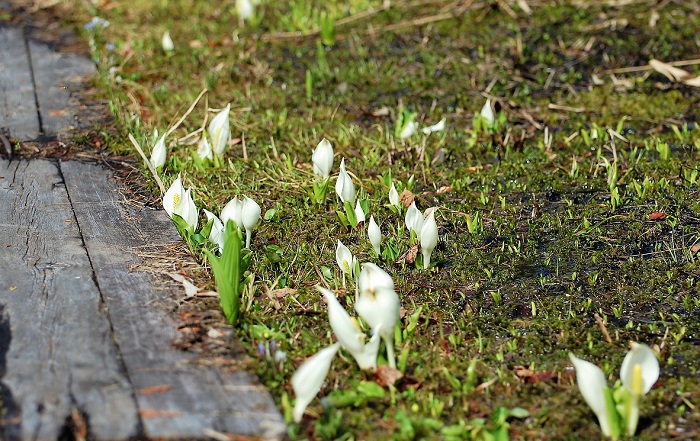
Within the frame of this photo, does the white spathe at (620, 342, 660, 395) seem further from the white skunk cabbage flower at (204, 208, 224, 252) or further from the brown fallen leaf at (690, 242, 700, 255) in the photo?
the white skunk cabbage flower at (204, 208, 224, 252)

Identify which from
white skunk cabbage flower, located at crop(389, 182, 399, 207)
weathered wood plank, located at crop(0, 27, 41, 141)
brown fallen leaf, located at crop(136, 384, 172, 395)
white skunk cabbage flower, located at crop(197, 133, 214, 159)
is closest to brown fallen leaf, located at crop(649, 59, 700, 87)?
white skunk cabbage flower, located at crop(389, 182, 399, 207)

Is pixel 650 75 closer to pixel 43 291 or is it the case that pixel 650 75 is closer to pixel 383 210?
pixel 383 210

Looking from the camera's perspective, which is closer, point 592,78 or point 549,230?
point 549,230

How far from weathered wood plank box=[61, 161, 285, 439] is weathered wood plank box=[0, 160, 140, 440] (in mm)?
38

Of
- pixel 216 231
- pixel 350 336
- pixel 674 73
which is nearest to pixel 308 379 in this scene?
pixel 350 336

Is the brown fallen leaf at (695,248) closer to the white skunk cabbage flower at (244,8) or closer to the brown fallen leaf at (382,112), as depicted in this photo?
the brown fallen leaf at (382,112)

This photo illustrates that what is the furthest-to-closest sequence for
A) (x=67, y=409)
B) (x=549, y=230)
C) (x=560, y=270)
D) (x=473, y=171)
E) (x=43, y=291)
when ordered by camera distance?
(x=473, y=171) → (x=549, y=230) → (x=560, y=270) → (x=43, y=291) → (x=67, y=409)

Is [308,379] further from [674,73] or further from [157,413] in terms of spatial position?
[674,73]

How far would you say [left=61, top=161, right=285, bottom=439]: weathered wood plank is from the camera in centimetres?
193

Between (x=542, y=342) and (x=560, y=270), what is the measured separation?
0.44 metres

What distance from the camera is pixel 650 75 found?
4.48 metres

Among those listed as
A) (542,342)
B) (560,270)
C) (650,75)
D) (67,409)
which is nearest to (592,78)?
(650,75)

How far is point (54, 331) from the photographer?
7.27 ft

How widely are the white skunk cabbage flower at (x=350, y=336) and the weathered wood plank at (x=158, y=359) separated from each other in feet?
0.77
